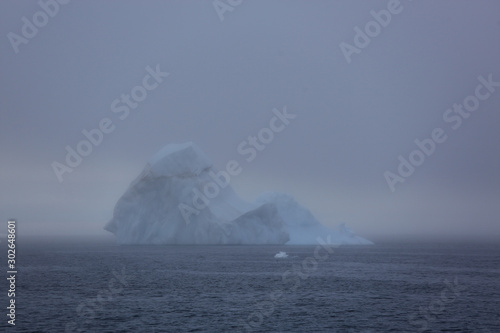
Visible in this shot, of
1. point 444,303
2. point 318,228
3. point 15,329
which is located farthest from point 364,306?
point 318,228

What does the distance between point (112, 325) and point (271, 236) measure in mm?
53443

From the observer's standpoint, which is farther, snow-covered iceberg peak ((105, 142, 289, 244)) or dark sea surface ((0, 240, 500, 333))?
snow-covered iceberg peak ((105, 142, 289, 244))

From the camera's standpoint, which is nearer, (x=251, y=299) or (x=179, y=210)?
→ (x=251, y=299)

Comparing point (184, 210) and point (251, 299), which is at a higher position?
point (184, 210)

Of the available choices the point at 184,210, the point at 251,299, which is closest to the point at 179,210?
the point at 184,210

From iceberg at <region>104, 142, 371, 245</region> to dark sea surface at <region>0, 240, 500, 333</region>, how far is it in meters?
20.4

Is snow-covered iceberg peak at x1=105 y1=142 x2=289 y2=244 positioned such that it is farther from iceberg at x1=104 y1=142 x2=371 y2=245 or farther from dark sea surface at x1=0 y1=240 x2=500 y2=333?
dark sea surface at x1=0 y1=240 x2=500 y2=333

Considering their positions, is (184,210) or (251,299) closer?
(251,299)

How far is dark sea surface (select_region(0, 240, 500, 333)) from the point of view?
86.3ft

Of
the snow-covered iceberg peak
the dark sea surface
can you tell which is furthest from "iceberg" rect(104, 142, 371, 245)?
the dark sea surface

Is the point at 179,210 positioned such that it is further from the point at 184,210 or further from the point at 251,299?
the point at 251,299

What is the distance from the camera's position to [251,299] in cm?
3353

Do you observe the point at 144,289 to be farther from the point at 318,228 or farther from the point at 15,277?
the point at 318,228

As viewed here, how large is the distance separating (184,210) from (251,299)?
40618 millimetres
